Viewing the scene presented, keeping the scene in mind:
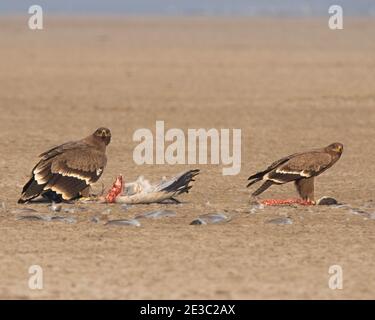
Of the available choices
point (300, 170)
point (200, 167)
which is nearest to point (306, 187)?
point (300, 170)

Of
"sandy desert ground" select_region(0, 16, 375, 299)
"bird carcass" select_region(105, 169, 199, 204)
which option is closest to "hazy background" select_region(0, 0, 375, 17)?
→ "sandy desert ground" select_region(0, 16, 375, 299)

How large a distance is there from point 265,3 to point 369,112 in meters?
139

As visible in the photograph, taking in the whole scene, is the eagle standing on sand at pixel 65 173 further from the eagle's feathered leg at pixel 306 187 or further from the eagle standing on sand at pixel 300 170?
the eagle's feathered leg at pixel 306 187

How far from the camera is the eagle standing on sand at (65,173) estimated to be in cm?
1134

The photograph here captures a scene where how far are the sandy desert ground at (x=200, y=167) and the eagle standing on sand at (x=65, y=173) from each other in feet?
0.69

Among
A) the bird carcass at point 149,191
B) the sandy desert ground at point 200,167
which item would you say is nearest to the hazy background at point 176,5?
the sandy desert ground at point 200,167

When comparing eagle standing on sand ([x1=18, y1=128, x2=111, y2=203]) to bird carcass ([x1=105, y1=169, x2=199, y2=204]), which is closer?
eagle standing on sand ([x1=18, y1=128, x2=111, y2=203])

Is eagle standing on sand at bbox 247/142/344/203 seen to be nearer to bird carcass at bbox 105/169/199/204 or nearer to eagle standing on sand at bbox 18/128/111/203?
bird carcass at bbox 105/169/199/204

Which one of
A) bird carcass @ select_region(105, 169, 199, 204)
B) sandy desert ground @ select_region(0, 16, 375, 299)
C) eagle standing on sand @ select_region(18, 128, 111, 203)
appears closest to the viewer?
sandy desert ground @ select_region(0, 16, 375, 299)

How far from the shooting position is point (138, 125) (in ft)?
66.3

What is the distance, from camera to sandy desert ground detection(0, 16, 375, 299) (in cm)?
855

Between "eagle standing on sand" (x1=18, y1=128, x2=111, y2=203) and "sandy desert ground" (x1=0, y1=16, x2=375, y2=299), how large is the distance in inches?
8.3

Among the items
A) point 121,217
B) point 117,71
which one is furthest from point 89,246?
point 117,71

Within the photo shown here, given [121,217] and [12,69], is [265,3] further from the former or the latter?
[121,217]
